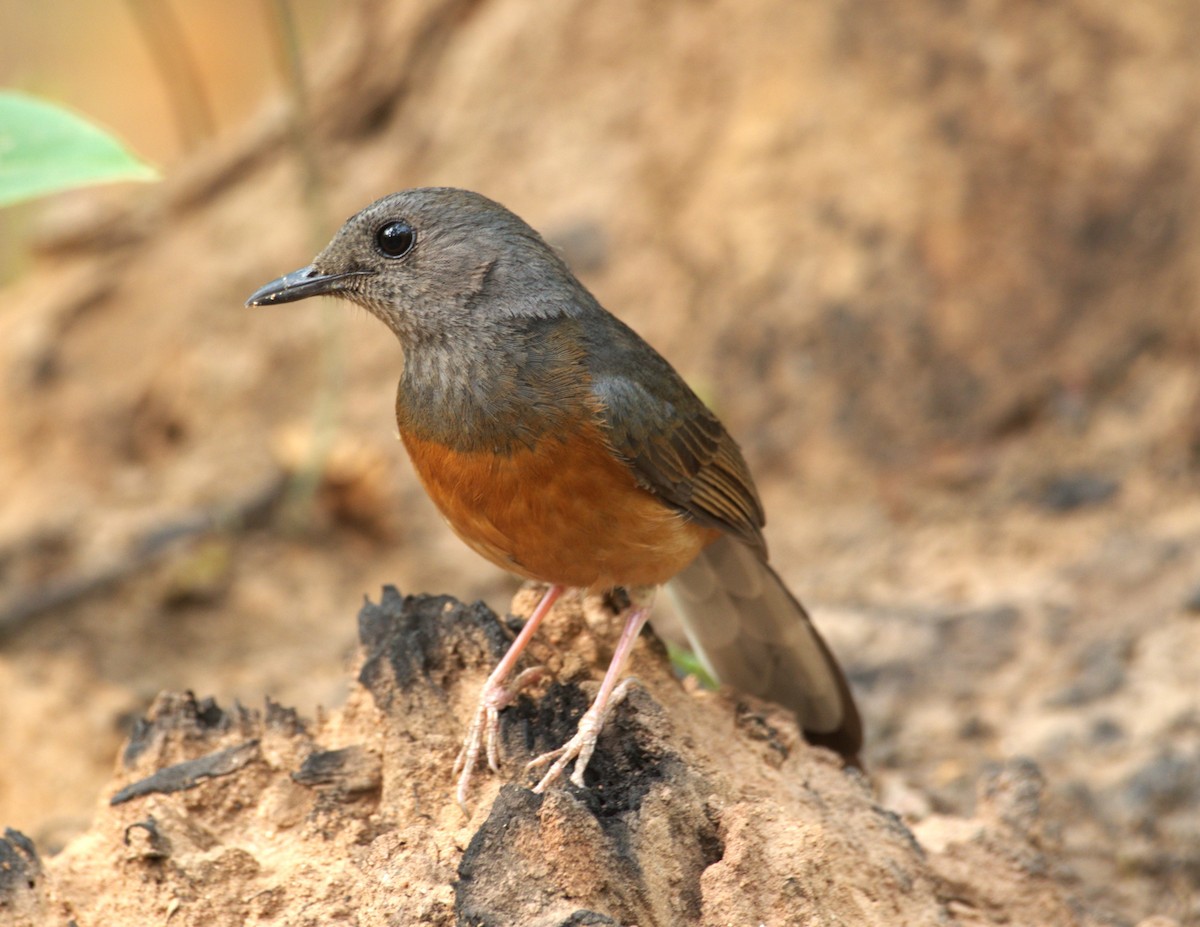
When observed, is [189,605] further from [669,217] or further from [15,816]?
[669,217]

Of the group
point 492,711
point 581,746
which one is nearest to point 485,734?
point 492,711

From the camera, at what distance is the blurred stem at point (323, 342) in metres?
7.14

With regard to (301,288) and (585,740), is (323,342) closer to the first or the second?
(301,288)

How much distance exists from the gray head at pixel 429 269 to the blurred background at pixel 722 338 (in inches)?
98.9

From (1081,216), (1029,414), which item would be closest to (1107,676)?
(1029,414)

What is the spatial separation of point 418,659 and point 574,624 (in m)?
0.62

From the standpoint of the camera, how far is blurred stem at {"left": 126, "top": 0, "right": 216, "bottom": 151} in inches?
410

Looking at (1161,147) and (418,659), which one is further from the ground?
(1161,147)

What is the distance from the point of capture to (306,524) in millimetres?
7930

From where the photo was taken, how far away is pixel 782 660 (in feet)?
15.8

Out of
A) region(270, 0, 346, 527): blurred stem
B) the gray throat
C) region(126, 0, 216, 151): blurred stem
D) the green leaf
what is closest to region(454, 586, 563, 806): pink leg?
the gray throat

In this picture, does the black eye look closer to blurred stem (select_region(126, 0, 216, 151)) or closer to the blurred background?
the blurred background

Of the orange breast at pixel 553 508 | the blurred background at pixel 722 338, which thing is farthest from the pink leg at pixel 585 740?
the blurred background at pixel 722 338

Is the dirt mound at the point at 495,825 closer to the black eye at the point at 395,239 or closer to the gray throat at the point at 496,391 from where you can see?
the gray throat at the point at 496,391
